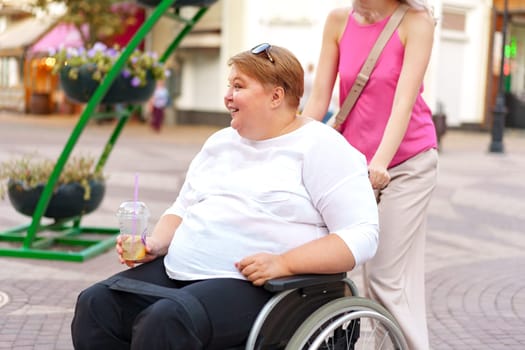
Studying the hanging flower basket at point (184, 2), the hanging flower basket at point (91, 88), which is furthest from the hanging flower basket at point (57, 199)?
the hanging flower basket at point (184, 2)

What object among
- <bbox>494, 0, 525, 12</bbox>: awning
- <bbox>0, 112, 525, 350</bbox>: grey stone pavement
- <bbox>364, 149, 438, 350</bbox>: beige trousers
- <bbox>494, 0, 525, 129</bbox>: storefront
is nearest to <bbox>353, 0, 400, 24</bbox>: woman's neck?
<bbox>364, 149, 438, 350</bbox>: beige trousers

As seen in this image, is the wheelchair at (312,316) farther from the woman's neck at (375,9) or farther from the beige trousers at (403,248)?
the woman's neck at (375,9)

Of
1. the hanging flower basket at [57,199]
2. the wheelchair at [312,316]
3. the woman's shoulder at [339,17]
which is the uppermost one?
the woman's shoulder at [339,17]

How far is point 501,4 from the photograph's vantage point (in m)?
25.5

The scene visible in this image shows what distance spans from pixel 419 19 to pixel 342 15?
1.14 ft

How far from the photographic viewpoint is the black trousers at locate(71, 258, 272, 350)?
235 cm

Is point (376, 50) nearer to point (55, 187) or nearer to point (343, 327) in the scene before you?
point (343, 327)

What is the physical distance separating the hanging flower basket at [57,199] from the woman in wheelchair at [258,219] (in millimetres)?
3389

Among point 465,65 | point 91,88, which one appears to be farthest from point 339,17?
point 465,65

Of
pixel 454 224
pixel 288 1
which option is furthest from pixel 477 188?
pixel 288 1

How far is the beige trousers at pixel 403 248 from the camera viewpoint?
3.17 metres

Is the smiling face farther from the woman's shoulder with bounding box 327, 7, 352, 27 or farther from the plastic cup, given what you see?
the woman's shoulder with bounding box 327, 7, 352, 27

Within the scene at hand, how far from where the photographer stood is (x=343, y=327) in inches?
109

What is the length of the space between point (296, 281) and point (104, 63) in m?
3.87
